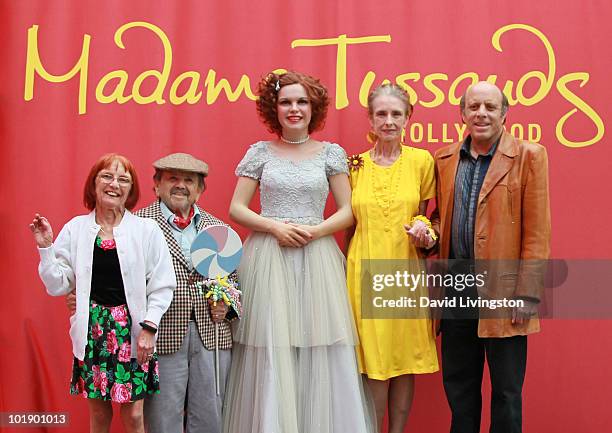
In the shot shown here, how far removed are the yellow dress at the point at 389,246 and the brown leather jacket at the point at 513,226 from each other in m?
0.39

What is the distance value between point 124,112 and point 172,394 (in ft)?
5.77

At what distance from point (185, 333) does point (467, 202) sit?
1.44 m

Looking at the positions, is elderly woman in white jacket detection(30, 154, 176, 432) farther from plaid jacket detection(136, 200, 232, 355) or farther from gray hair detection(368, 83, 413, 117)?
gray hair detection(368, 83, 413, 117)

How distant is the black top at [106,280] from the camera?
129 inches

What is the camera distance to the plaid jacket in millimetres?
3447

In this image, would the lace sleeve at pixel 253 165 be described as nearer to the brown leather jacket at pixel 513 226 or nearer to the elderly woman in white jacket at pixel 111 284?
the elderly woman in white jacket at pixel 111 284

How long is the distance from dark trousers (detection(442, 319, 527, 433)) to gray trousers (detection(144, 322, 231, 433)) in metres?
1.09

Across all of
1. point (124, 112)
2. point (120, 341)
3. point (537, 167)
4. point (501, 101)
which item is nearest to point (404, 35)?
point (501, 101)

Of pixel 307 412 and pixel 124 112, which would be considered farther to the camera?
pixel 124 112

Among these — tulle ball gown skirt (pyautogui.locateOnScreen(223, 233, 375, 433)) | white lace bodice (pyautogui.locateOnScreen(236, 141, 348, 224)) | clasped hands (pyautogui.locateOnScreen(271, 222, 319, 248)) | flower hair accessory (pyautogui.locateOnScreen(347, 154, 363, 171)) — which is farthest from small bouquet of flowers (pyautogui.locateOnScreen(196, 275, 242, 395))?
flower hair accessory (pyautogui.locateOnScreen(347, 154, 363, 171))

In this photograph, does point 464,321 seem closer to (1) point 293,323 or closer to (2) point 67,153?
(1) point 293,323

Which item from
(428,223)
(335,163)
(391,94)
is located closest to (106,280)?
(335,163)

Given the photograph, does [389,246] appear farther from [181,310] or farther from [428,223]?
[181,310]

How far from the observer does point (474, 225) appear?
347 cm
